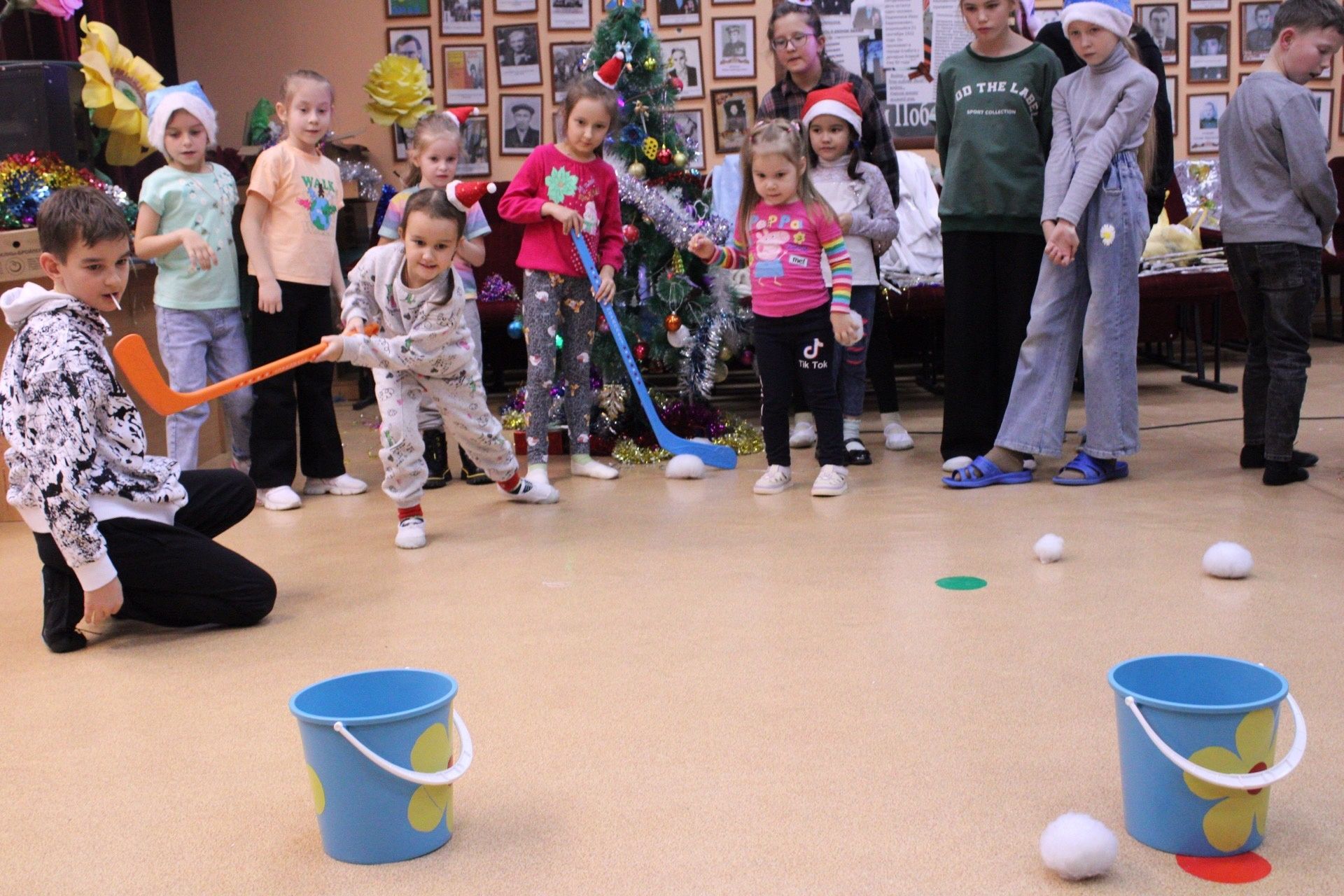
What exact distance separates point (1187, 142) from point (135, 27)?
555 cm

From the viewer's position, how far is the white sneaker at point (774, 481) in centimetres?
366

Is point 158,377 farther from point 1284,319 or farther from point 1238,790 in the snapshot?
point 1284,319

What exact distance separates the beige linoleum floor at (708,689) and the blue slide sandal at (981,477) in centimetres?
9

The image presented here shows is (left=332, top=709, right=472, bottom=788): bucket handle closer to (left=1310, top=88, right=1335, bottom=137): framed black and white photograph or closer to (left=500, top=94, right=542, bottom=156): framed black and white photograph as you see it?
(left=500, top=94, right=542, bottom=156): framed black and white photograph

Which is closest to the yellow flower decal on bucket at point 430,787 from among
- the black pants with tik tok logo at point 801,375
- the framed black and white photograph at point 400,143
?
the black pants with tik tok logo at point 801,375

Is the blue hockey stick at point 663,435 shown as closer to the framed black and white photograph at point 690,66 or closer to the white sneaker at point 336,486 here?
the white sneaker at point 336,486

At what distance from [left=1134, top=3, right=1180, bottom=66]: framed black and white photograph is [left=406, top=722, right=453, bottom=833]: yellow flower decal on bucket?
21.9ft

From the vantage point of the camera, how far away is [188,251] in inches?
136

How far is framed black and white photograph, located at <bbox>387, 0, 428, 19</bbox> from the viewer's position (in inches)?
265

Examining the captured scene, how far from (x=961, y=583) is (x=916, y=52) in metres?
4.83

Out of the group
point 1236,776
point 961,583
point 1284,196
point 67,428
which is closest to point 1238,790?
point 1236,776

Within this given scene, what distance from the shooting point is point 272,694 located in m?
2.15

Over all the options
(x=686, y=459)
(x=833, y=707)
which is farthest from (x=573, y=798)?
(x=686, y=459)

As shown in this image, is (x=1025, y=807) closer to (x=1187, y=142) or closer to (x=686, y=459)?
(x=686, y=459)
